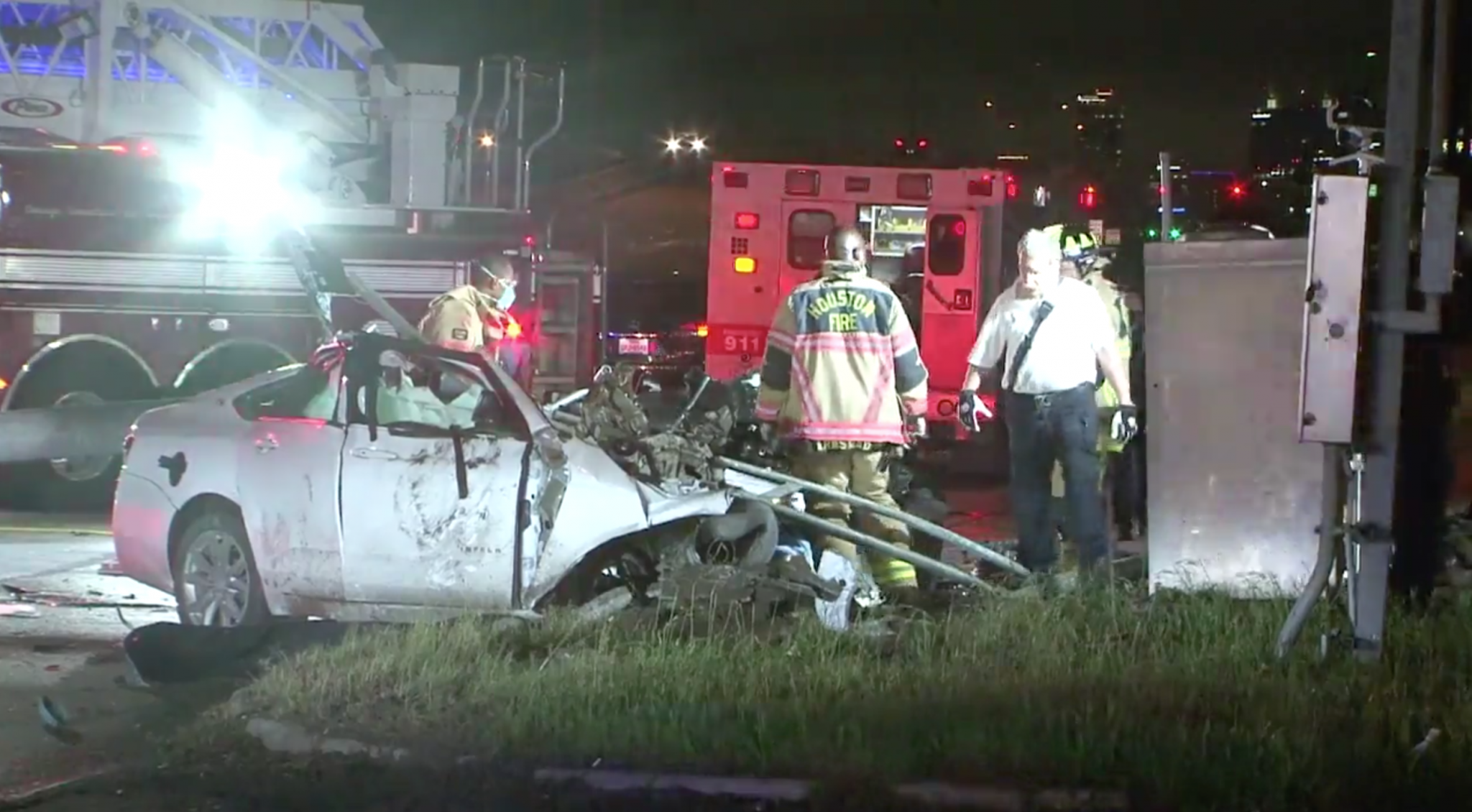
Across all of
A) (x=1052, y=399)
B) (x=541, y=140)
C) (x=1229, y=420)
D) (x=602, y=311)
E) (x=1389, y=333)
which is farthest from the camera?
(x=602, y=311)

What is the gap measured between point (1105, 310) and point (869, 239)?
7.02m

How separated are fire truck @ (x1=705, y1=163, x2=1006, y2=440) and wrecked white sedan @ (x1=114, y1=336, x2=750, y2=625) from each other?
25.3ft

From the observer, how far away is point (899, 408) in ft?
27.7

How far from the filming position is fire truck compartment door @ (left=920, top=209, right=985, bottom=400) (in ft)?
50.9

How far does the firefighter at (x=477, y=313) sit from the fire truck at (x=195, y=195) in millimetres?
2712

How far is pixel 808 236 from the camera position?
15.9 metres

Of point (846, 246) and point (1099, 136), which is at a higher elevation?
point (1099, 136)

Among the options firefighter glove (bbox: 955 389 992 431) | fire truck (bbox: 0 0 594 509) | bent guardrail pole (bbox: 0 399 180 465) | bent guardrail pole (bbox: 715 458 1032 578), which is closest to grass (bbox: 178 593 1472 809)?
bent guardrail pole (bbox: 715 458 1032 578)

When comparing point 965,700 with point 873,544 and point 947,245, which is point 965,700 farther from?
point 947,245

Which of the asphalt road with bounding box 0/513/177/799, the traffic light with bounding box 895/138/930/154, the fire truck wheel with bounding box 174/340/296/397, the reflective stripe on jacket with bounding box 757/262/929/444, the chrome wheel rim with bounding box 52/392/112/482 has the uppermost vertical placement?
the traffic light with bounding box 895/138/930/154

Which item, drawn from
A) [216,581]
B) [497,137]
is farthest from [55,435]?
[216,581]

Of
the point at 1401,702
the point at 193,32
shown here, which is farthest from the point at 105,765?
the point at 193,32

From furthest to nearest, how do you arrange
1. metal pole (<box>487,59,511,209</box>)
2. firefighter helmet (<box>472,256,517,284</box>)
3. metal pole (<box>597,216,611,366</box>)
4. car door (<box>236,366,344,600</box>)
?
metal pole (<box>597,216,611,366</box>) → metal pole (<box>487,59,511,209</box>) → firefighter helmet (<box>472,256,517,284</box>) → car door (<box>236,366,344,600</box>)

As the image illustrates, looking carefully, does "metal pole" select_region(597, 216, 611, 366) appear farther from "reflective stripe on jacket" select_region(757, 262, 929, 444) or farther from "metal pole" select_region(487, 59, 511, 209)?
"reflective stripe on jacket" select_region(757, 262, 929, 444)
